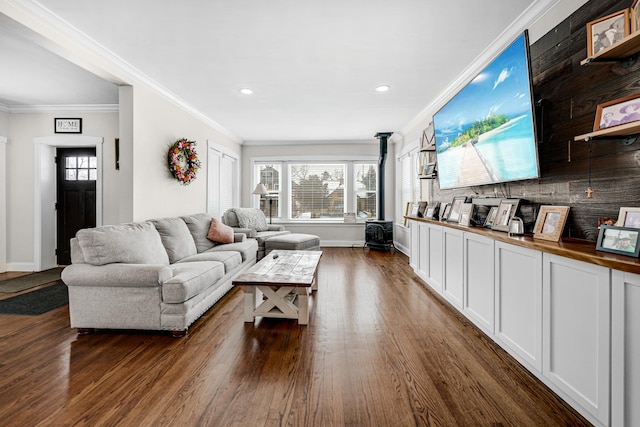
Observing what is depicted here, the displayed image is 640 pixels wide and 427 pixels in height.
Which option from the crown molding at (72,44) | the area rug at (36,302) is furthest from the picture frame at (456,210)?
the area rug at (36,302)

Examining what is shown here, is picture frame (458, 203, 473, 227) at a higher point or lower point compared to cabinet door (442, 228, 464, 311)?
higher

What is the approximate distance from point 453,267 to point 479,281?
0.54m

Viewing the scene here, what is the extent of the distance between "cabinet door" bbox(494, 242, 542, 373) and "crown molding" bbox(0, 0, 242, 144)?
383 cm

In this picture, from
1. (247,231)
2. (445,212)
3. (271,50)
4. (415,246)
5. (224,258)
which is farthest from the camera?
(247,231)

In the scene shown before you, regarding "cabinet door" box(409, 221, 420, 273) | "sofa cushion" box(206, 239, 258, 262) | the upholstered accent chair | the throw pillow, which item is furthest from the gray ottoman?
"cabinet door" box(409, 221, 420, 273)

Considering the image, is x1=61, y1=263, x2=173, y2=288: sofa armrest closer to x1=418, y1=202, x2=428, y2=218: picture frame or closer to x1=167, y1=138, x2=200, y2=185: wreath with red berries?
x1=167, y1=138, x2=200, y2=185: wreath with red berries

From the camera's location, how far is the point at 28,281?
13.8 feet

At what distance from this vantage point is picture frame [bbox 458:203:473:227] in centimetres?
290

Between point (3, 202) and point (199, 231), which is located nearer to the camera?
point (199, 231)

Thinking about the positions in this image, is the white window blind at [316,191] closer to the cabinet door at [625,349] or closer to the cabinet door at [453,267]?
the cabinet door at [453,267]

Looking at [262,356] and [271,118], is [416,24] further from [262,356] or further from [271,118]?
[271,118]

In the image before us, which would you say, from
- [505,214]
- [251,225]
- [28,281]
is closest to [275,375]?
[505,214]

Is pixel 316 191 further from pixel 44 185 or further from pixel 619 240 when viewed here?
pixel 619 240

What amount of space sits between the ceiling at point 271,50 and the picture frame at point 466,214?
4.91 feet
